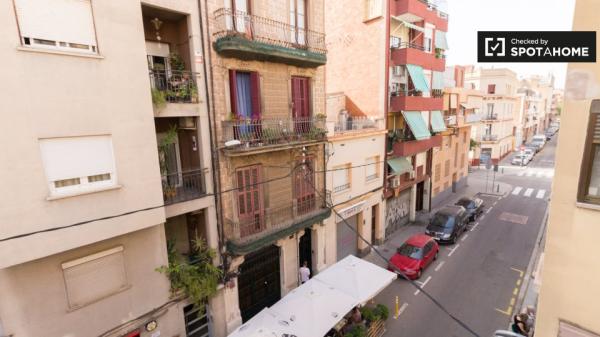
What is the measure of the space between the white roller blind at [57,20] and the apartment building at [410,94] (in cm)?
1521

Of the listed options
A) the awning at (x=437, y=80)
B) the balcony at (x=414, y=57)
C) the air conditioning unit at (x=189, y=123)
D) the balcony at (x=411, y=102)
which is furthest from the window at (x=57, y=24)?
the awning at (x=437, y=80)

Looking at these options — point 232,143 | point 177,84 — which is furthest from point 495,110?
point 177,84

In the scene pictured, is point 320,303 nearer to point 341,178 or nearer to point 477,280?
point 341,178

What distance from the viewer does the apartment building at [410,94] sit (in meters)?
18.3

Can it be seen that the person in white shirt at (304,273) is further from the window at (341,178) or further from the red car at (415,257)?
the red car at (415,257)

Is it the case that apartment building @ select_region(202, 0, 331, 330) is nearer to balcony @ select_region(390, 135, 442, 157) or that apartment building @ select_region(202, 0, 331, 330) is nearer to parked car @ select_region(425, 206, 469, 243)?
balcony @ select_region(390, 135, 442, 157)

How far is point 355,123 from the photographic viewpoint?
56.1 ft

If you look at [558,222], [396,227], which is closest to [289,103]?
[558,222]

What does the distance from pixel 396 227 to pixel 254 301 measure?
12.6 m

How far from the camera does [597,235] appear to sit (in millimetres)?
4770

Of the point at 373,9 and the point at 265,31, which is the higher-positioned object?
the point at 373,9

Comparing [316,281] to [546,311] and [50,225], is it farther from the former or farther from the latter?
[50,225]

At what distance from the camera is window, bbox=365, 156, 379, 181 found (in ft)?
55.9

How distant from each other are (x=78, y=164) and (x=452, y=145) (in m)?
28.9
